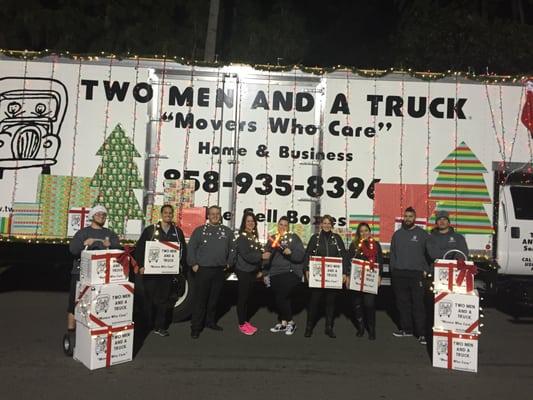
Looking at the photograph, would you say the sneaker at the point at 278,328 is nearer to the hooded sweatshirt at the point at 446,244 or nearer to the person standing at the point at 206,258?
the person standing at the point at 206,258

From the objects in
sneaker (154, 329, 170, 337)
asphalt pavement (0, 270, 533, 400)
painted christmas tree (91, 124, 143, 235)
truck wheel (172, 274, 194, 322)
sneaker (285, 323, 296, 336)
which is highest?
painted christmas tree (91, 124, 143, 235)

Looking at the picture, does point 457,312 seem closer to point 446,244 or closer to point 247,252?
point 446,244

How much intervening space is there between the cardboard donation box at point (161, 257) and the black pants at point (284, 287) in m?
1.31

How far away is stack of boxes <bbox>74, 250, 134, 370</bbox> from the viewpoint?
5301 millimetres

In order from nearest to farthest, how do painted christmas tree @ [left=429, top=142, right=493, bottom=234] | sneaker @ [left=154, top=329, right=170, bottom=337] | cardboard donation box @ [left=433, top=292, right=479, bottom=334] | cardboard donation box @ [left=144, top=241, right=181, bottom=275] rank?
cardboard donation box @ [left=433, top=292, right=479, bottom=334], cardboard donation box @ [left=144, top=241, right=181, bottom=275], sneaker @ [left=154, top=329, right=170, bottom=337], painted christmas tree @ [left=429, top=142, right=493, bottom=234]

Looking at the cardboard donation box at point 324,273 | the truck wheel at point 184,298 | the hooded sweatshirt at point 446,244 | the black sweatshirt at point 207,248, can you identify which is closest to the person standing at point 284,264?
the cardboard donation box at point 324,273

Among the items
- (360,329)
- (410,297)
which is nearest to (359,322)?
(360,329)

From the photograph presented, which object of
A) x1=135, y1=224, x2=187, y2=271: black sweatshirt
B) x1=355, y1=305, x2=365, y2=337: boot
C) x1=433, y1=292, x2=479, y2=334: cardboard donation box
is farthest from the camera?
x1=355, y1=305, x2=365, y2=337: boot

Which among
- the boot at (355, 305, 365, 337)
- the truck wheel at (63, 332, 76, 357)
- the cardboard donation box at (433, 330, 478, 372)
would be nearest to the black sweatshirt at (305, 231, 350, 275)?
the boot at (355, 305, 365, 337)

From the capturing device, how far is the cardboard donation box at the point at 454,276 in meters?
5.65

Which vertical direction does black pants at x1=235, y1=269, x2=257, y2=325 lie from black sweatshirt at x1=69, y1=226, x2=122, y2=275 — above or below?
below

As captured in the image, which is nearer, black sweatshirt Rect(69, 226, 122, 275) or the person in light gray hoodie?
black sweatshirt Rect(69, 226, 122, 275)

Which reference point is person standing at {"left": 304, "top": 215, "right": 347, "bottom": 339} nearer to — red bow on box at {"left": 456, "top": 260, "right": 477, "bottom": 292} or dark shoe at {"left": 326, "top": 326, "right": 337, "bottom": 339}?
dark shoe at {"left": 326, "top": 326, "right": 337, "bottom": 339}

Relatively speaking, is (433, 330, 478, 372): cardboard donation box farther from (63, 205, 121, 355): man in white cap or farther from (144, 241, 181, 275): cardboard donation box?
(63, 205, 121, 355): man in white cap
